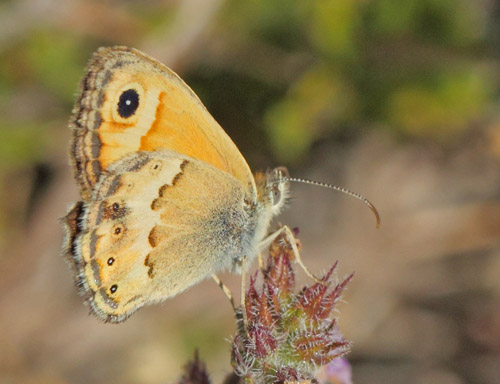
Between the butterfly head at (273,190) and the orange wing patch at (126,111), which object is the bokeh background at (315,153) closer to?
the butterfly head at (273,190)

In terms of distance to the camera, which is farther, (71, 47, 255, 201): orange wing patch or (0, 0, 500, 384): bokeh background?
(0, 0, 500, 384): bokeh background

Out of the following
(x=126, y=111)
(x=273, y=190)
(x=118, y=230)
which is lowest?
(x=118, y=230)

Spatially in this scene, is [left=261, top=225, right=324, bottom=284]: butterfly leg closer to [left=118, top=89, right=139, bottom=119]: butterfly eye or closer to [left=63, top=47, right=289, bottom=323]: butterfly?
[left=63, top=47, right=289, bottom=323]: butterfly

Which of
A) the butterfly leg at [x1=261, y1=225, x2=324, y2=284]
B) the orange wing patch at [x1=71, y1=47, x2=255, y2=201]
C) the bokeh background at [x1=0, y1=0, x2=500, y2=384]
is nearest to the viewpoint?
the butterfly leg at [x1=261, y1=225, x2=324, y2=284]

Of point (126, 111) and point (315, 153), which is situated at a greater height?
point (126, 111)

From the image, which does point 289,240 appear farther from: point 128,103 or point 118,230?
point 128,103

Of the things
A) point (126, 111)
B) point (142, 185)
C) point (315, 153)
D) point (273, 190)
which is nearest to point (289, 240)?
point (273, 190)

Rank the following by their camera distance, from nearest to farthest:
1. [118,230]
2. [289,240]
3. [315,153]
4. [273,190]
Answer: [289,240]
[118,230]
[273,190]
[315,153]

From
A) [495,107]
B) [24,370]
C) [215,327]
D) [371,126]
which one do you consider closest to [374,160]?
[371,126]

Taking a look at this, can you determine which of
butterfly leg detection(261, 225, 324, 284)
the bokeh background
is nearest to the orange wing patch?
butterfly leg detection(261, 225, 324, 284)
